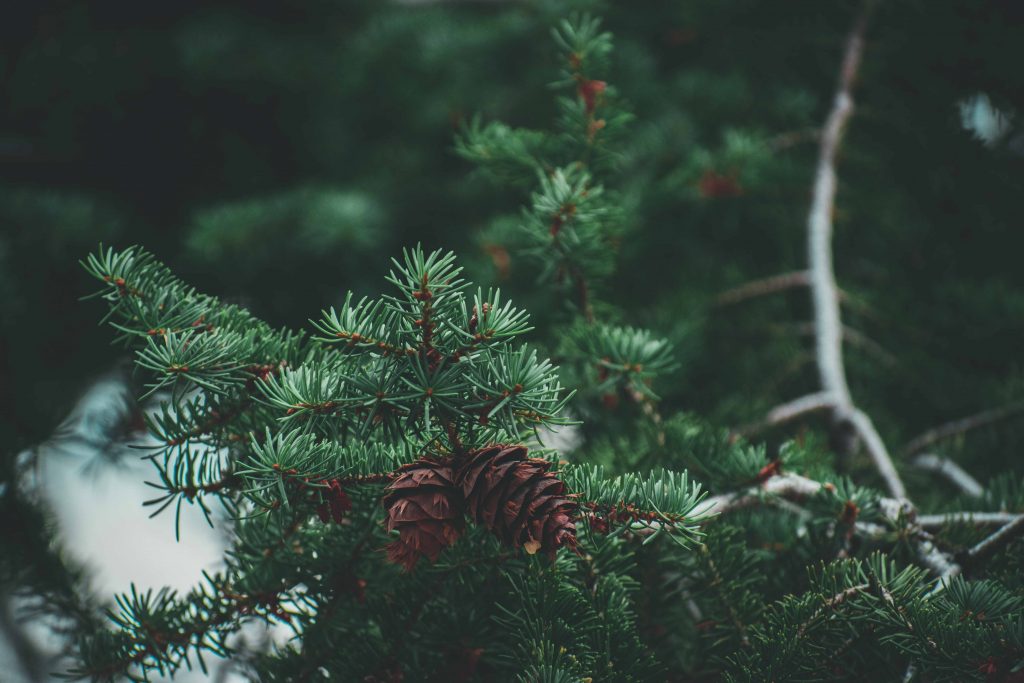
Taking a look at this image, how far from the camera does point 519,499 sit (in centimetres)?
41

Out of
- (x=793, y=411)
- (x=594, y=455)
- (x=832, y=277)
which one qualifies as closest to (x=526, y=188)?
(x=594, y=455)

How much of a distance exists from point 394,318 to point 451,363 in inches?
1.7

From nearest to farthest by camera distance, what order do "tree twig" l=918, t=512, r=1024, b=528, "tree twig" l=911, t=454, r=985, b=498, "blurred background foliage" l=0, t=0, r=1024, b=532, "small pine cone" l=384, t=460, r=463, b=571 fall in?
"small pine cone" l=384, t=460, r=463, b=571 < "tree twig" l=918, t=512, r=1024, b=528 < "tree twig" l=911, t=454, r=985, b=498 < "blurred background foliage" l=0, t=0, r=1024, b=532

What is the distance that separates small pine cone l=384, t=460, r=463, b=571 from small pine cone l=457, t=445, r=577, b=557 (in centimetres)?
1

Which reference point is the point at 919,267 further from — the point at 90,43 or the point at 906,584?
the point at 90,43

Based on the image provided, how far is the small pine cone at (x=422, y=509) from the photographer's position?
406 millimetres

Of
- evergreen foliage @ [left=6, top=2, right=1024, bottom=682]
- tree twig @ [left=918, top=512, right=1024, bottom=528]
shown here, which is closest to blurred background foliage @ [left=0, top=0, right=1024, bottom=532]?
evergreen foliage @ [left=6, top=2, right=1024, bottom=682]

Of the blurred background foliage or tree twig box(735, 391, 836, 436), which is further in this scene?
the blurred background foliage

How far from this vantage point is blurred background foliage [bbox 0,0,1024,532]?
36.6 inches

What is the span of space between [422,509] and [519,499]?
6cm

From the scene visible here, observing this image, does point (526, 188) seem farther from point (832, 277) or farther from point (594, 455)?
point (832, 277)

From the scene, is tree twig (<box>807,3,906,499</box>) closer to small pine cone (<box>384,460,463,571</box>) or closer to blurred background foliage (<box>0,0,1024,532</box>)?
blurred background foliage (<box>0,0,1024,532</box>)

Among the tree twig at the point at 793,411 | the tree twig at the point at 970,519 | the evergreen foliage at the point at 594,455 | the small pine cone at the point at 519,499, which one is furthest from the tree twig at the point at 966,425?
the small pine cone at the point at 519,499

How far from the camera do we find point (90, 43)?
1203mm
